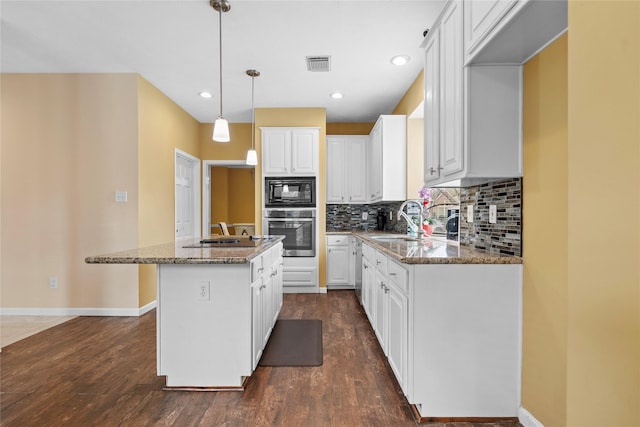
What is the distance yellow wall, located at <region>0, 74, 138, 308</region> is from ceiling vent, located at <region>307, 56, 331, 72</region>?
197 cm

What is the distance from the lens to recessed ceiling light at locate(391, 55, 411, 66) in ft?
10.2

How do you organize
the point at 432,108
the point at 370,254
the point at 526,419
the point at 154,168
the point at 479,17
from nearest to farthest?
the point at 479,17
the point at 526,419
the point at 432,108
the point at 370,254
the point at 154,168

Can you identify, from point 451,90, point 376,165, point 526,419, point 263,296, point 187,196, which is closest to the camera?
point 526,419

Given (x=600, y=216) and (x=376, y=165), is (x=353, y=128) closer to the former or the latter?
(x=376, y=165)

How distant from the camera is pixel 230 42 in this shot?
2854mm

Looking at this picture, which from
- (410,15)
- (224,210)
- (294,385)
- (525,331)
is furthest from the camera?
(224,210)

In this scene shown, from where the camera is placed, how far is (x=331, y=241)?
4.62 metres

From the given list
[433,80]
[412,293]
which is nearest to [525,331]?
[412,293]

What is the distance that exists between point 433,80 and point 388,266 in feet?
4.23

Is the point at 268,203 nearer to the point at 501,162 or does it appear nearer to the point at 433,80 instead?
the point at 433,80

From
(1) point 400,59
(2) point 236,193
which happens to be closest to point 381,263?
(1) point 400,59

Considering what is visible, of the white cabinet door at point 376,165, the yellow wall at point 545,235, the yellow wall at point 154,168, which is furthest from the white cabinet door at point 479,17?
the yellow wall at point 154,168

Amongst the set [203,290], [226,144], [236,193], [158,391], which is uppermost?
[226,144]

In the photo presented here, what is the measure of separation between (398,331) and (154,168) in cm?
340
